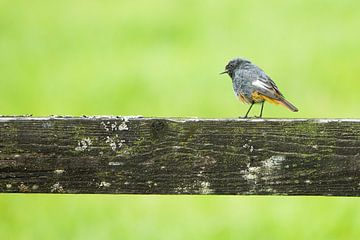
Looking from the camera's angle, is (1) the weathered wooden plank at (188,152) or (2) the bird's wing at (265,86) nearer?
(1) the weathered wooden plank at (188,152)

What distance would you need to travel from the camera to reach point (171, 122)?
3.60 meters

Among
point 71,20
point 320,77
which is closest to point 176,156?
point 320,77

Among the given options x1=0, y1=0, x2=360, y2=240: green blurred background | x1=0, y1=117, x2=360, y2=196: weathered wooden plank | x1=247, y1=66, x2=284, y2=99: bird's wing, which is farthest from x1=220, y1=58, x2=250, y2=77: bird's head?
x1=0, y1=0, x2=360, y2=240: green blurred background

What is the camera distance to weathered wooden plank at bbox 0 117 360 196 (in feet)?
11.8

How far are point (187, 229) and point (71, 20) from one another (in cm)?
1011

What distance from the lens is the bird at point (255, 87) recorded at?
5637 millimetres

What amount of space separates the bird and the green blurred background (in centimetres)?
351

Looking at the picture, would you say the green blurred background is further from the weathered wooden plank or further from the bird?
the weathered wooden plank

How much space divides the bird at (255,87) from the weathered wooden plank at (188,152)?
187 centimetres

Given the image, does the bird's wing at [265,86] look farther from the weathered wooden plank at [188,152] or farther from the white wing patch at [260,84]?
the weathered wooden plank at [188,152]

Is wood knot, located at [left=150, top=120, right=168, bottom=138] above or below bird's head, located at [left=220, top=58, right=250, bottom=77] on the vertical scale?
below

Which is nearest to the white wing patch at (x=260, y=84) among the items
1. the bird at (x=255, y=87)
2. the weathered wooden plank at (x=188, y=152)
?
the bird at (x=255, y=87)

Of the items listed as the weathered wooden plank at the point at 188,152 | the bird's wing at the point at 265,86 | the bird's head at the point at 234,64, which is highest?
the bird's head at the point at 234,64

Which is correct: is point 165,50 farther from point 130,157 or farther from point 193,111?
point 130,157
